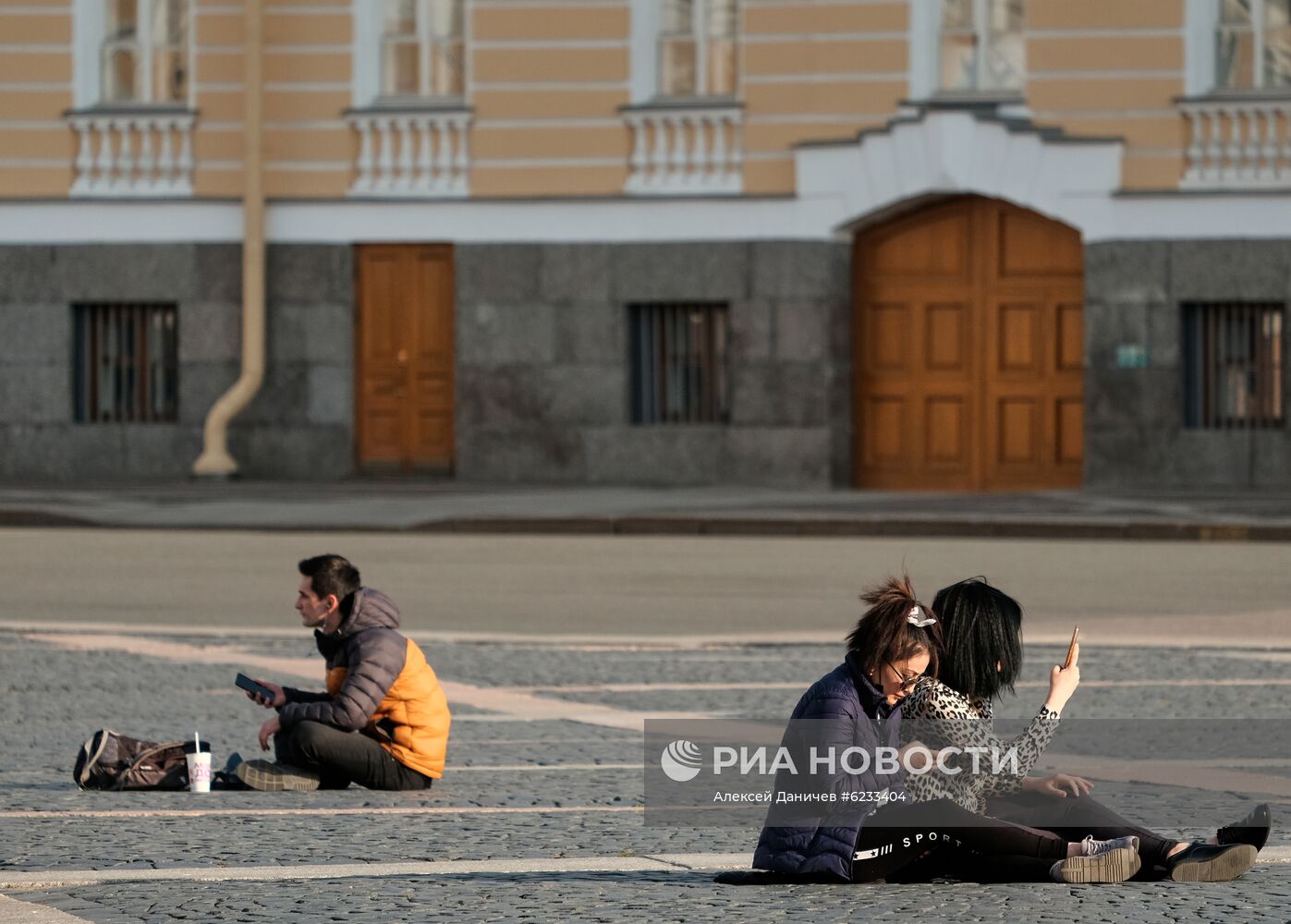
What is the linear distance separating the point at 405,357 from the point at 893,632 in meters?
20.9

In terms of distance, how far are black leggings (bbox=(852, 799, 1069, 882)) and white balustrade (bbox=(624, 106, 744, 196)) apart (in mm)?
19871

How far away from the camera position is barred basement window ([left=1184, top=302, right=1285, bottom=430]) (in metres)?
25.3

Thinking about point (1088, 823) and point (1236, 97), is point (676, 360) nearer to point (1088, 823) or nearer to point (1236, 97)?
point (1236, 97)

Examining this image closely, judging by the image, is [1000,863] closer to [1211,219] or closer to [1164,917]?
[1164,917]

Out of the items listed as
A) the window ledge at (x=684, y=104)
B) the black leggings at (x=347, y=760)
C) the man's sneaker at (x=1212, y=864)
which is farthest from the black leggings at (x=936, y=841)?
the window ledge at (x=684, y=104)

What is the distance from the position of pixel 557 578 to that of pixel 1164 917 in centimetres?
1162

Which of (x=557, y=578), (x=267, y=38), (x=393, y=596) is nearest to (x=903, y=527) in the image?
(x=557, y=578)

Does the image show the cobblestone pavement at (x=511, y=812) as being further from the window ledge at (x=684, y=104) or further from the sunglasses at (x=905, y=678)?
the window ledge at (x=684, y=104)

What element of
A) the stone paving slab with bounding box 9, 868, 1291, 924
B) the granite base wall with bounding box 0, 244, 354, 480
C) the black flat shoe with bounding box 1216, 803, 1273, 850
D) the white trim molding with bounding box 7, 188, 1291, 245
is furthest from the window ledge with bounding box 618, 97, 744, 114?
the black flat shoe with bounding box 1216, 803, 1273, 850

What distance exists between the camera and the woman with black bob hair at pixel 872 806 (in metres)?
6.80

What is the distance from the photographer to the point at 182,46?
1096 inches

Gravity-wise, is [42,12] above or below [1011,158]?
above

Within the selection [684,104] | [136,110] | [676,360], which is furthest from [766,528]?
[136,110]

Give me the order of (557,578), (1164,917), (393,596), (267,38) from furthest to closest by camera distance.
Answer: (267,38), (557,578), (393,596), (1164,917)
